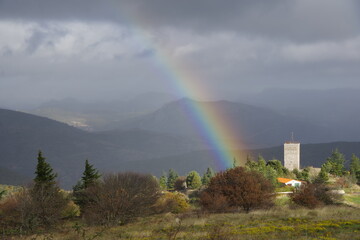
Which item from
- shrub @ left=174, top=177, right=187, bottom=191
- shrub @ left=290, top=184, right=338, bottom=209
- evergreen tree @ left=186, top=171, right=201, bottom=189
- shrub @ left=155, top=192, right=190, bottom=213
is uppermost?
shrub @ left=290, top=184, right=338, bottom=209

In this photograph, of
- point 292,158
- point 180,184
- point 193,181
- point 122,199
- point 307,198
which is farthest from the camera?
point 292,158

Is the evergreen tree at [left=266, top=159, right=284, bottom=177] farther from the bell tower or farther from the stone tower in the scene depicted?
the stone tower

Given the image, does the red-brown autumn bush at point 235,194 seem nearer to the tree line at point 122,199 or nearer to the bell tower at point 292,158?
the tree line at point 122,199

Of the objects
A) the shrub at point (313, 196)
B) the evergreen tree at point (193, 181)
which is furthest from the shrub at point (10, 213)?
the evergreen tree at point (193, 181)

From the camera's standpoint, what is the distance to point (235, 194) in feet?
129

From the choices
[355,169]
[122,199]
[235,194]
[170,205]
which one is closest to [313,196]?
[235,194]

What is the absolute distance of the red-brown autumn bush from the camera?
38469 millimetres

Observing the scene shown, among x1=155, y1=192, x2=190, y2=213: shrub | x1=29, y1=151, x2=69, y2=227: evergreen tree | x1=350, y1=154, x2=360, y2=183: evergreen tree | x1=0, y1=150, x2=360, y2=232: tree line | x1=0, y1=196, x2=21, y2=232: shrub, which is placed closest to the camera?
x1=0, y1=150, x2=360, y2=232: tree line

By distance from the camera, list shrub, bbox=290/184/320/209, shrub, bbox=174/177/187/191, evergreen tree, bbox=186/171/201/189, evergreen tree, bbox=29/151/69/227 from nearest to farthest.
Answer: evergreen tree, bbox=29/151/69/227 < shrub, bbox=290/184/320/209 < evergreen tree, bbox=186/171/201/189 < shrub, bbox=174/177/187/191

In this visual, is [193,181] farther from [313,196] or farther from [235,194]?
[313,196]

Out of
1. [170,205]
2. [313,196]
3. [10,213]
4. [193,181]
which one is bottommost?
[193,181]

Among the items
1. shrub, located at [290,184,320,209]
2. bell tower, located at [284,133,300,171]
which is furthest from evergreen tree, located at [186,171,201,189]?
shrub, located at [290,184,320,209]

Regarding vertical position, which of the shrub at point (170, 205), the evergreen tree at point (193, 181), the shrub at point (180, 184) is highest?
the shrub at point (170, 205)

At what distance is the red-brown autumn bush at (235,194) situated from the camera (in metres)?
38.5
